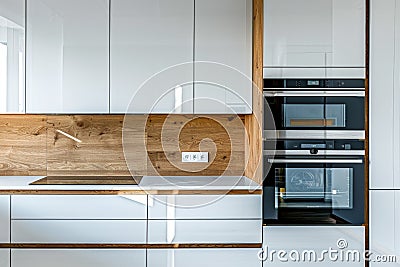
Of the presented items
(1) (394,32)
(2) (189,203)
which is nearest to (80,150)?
(2) (189,203)

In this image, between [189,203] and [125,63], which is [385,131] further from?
[125,63]

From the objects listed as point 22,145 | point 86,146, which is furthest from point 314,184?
point 22,145

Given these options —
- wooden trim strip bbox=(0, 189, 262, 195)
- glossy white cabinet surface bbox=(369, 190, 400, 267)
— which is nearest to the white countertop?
wooden trim strip bbox=(0, 189, 262, 195)

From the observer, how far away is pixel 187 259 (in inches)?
138

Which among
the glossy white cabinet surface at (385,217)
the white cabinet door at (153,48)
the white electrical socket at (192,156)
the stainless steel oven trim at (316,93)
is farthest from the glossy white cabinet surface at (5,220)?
the glossy white cabinet surface at (385,217)

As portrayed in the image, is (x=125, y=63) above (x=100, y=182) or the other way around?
above

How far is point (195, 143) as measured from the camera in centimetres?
418

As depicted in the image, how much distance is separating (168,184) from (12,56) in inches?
50.0

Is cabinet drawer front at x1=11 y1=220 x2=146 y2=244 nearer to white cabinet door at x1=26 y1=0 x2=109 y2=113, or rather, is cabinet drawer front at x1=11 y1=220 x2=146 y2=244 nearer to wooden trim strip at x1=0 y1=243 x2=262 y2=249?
wooden trim strip at x1=0 y1=243 x2=262 y2=249

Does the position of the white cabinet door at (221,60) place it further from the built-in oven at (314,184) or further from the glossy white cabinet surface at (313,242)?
the glossy white cabinet surface at (313,242)

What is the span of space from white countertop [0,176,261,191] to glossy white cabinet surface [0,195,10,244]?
0.08 metres

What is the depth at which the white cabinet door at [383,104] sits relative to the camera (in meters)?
3.45

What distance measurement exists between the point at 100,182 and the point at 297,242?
1241 millimetres

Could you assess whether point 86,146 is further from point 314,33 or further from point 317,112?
point 314,33
